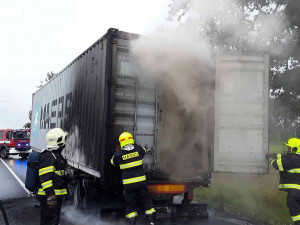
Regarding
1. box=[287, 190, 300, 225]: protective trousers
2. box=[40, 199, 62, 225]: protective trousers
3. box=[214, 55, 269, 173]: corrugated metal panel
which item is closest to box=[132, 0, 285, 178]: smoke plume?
box=[214, 55, 269, 173]: corrugated metal panel

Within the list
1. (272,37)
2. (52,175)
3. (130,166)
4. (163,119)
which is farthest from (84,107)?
(272,37)

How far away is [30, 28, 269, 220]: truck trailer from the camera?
5.43 metres

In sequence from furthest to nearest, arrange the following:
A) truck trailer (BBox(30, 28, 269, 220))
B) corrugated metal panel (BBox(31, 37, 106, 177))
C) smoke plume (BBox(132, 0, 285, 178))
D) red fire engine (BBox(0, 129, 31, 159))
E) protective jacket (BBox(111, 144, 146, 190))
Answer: red fire engine (BBox(0, 129, 31, 159)), smoke plume (BBox(132, 0, 285, 178)), corrugated metal panel (BBox(31, 37, 106, 177)), truck trailer (BBox(30, 28, 269, 220)), protective jacket (BBox(111, 144, 146, 190))

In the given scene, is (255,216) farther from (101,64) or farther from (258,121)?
(101,64)

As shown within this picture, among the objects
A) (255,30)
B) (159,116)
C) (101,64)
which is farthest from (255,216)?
(255,30)

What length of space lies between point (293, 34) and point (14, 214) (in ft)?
35.1

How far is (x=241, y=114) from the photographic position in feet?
19.8

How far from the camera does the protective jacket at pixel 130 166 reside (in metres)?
5.02

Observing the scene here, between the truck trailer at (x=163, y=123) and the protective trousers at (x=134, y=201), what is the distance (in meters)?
0.30

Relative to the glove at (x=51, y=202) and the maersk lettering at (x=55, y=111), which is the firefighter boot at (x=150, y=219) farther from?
the maersk lettering at (x=55, y=111)

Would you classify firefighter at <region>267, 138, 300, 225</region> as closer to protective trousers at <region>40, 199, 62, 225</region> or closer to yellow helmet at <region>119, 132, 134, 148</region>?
yellow helmet at <region>119, 132, 134, 148</region>

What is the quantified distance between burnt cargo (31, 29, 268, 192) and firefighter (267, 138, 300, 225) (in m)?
0.64

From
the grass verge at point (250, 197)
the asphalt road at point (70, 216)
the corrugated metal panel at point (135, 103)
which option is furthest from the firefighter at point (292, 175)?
the corrugated metal panel at point (135, 103)

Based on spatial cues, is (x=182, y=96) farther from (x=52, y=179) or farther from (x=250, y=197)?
(x=250, y=197)
